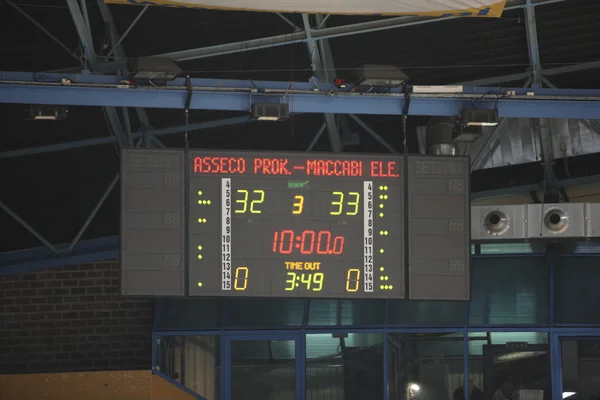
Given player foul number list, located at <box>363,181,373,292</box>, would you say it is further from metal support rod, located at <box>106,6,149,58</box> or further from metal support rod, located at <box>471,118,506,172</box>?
metal support rod, located at <box>471,118,506,172</box>

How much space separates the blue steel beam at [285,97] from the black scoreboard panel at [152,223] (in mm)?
1032

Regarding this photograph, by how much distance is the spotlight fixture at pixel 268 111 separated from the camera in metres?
14.8

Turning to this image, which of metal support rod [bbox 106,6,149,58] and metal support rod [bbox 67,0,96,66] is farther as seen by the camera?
metal support rod [bbox 106,6,149,58]

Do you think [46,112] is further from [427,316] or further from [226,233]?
[427,316]

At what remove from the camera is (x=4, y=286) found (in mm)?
18938

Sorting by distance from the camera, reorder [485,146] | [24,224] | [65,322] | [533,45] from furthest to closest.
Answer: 1. [65,322]
2. [485,146]
3. [24,224]
4. [533,45]

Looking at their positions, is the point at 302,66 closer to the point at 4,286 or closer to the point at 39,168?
the point at 39,168

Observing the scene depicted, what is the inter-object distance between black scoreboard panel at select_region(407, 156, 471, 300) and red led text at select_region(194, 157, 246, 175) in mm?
2042

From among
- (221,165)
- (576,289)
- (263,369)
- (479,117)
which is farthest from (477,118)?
(263,369)

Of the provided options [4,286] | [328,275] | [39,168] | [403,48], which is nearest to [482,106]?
[403,48]

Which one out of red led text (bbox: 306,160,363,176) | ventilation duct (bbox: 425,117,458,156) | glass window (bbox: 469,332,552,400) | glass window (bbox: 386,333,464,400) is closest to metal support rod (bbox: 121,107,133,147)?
red led text (bbox: 306,160,363,176)

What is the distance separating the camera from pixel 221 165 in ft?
47.0

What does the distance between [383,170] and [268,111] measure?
160 cm

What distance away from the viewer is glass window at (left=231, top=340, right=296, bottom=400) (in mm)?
19344
